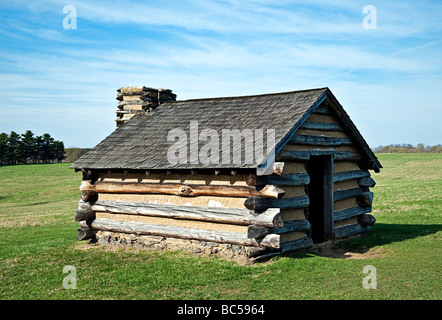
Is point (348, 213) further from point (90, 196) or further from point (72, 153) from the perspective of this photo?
point (72, 153)

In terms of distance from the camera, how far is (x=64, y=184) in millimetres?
44312

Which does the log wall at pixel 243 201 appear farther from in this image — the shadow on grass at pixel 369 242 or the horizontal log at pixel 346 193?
the shadow on grass at pixel 369 242

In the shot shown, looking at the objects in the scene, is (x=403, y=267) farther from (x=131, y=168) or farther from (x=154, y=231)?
(x=131, y=168)

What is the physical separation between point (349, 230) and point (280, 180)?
13.9 ft

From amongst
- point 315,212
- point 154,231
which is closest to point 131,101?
point 154,231

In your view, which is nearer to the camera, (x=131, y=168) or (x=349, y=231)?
(x=131, y=168)

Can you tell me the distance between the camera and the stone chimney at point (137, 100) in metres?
16.3

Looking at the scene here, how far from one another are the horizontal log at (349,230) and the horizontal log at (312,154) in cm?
210

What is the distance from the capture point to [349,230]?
43.1ft

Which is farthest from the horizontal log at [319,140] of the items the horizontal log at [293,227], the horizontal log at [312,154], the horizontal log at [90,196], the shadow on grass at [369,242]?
the horizontal log at [90,196]

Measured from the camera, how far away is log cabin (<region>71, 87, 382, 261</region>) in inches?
397

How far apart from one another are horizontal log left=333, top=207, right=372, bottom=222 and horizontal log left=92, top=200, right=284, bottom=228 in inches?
138

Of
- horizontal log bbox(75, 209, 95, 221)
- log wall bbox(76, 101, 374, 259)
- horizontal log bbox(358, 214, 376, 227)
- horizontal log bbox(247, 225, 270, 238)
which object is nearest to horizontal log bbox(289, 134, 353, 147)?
log wall bbox(76, 101, 374, 259)
